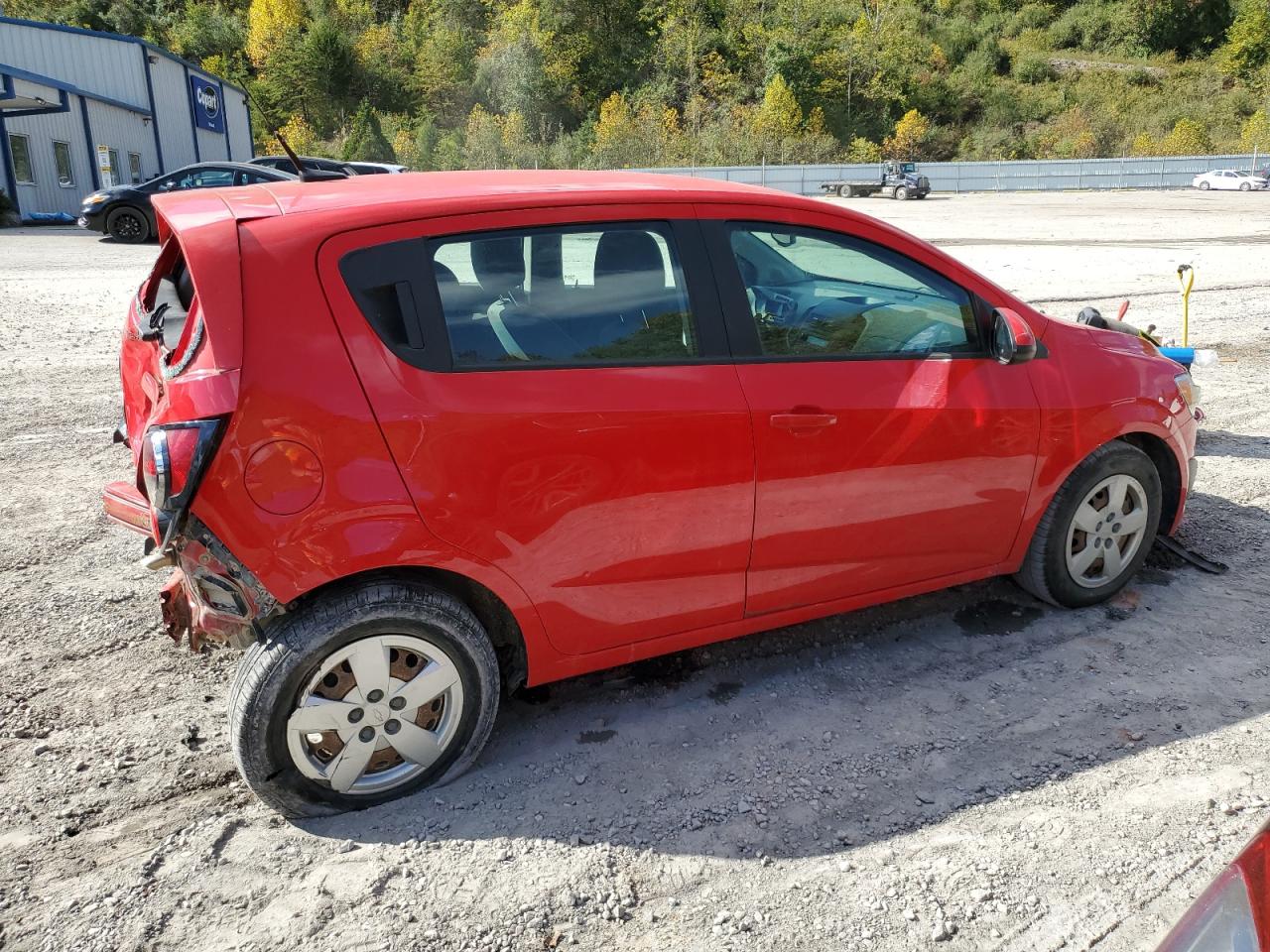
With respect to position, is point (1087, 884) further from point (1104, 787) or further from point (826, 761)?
point (826, 761)

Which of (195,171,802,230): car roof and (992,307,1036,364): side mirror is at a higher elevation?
(195,171,802,230): car roof

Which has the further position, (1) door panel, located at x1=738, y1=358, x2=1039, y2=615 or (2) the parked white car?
(2) the parked white car

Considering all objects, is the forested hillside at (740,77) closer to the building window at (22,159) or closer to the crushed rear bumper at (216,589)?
the building window at (22,159)

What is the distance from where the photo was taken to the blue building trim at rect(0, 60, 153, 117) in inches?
965

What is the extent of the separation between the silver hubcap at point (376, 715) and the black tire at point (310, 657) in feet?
0.10

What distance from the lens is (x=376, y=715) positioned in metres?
2.79

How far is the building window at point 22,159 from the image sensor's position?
87.4 ft

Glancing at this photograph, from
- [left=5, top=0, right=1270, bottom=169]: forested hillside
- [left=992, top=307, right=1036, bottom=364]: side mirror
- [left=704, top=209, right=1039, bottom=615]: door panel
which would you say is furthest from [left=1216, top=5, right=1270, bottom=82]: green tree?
[left=704, top=209, right=1039, bottom=615]: door panel

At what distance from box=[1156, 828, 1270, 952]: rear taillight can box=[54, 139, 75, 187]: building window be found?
33807 mm

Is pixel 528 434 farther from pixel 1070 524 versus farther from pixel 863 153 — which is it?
pixel 863 153

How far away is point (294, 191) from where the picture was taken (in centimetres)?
296

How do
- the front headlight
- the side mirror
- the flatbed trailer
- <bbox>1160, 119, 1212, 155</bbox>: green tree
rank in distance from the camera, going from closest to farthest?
1. the side mirror
2. the front headlight
3. the flatbed trailer
4. <bbox>1160, 119, 1212, 155</bbox>: green tree

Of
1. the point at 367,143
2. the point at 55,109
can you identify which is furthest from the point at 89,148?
the point at 367,143

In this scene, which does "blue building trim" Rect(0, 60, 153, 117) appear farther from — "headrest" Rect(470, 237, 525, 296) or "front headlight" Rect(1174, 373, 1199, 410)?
"front headlight" Rect(1174, 373, 1199, 410)
